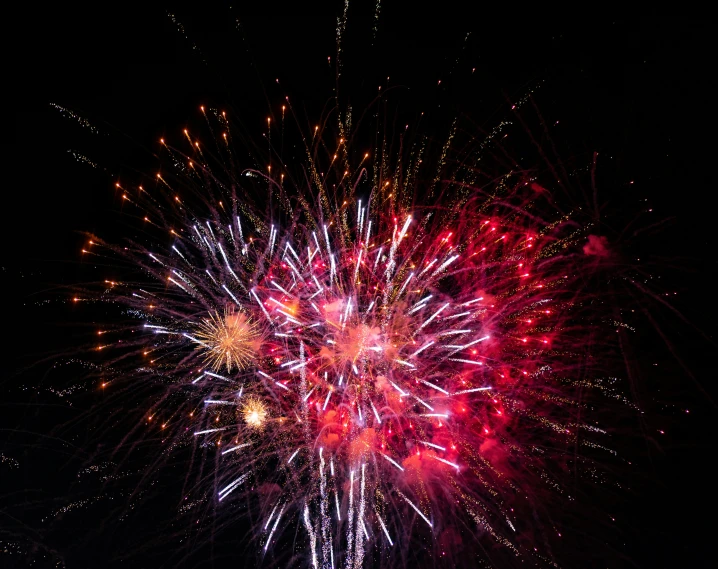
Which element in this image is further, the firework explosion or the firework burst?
the firework burst

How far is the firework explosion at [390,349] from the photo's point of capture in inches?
189

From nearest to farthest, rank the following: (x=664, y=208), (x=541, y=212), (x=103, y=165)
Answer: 1. (x=664, y=208)
2. (x=541, y=212)
3. (x=103, y=165)

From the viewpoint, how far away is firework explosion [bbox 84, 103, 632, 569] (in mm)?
4789

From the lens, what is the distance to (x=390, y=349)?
4.78 meters

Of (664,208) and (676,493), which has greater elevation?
(664,208)

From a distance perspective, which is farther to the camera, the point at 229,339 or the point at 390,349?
the point at 229,339

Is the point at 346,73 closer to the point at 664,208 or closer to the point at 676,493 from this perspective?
the point at 664,208

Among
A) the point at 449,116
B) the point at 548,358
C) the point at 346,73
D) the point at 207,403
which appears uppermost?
the point at 346,73

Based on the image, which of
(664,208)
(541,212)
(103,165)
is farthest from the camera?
(103,165)

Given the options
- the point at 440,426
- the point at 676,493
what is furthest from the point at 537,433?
the point at 676,493

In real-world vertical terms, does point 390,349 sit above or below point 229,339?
below

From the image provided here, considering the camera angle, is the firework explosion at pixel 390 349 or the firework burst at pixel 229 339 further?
the firework burst at pixel 229 339

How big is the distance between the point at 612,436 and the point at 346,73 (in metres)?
5.18

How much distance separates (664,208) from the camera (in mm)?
4625
